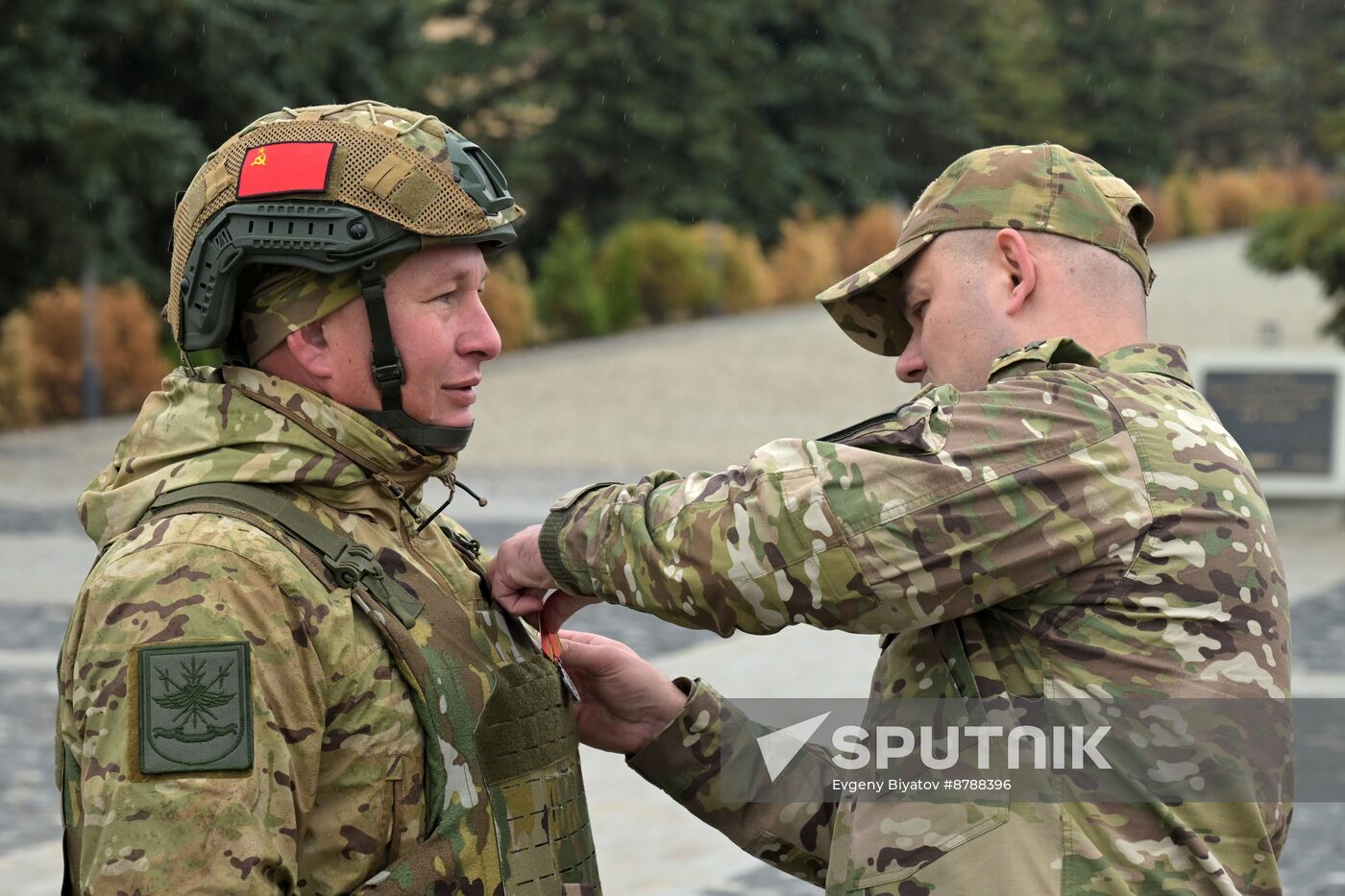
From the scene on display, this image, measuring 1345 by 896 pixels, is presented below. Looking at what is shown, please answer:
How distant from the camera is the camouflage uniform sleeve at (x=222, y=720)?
237 cm

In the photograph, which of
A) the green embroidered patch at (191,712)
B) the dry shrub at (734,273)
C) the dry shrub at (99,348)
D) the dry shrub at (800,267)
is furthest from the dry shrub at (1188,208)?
the green embroidered patch at (191,712)

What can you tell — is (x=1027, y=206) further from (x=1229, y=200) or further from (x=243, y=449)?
(x=1229, y=200)

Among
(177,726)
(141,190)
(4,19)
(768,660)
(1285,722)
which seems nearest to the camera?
(177,726)

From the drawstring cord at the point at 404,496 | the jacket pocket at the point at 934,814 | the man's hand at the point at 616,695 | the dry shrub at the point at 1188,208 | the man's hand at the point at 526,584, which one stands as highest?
the dry shrub at the point at 1188,208

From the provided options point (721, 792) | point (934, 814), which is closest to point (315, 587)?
point (934, 814)

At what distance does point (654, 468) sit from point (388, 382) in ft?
47.8

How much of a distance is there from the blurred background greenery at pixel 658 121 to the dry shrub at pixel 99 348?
0.12ft

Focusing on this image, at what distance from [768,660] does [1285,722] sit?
6523 mm

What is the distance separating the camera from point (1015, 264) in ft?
9.74

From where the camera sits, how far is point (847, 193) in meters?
43.6

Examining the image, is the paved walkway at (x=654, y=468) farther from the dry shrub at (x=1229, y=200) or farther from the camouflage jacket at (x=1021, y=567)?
the dry shrub at (x=1229, y=200)

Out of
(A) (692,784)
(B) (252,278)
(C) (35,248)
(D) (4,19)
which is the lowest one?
(A) (692,784)

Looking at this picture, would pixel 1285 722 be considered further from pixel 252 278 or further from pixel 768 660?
pixel 768 660

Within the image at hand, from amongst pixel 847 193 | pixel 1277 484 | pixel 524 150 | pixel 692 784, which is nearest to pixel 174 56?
pixel 1277 484
